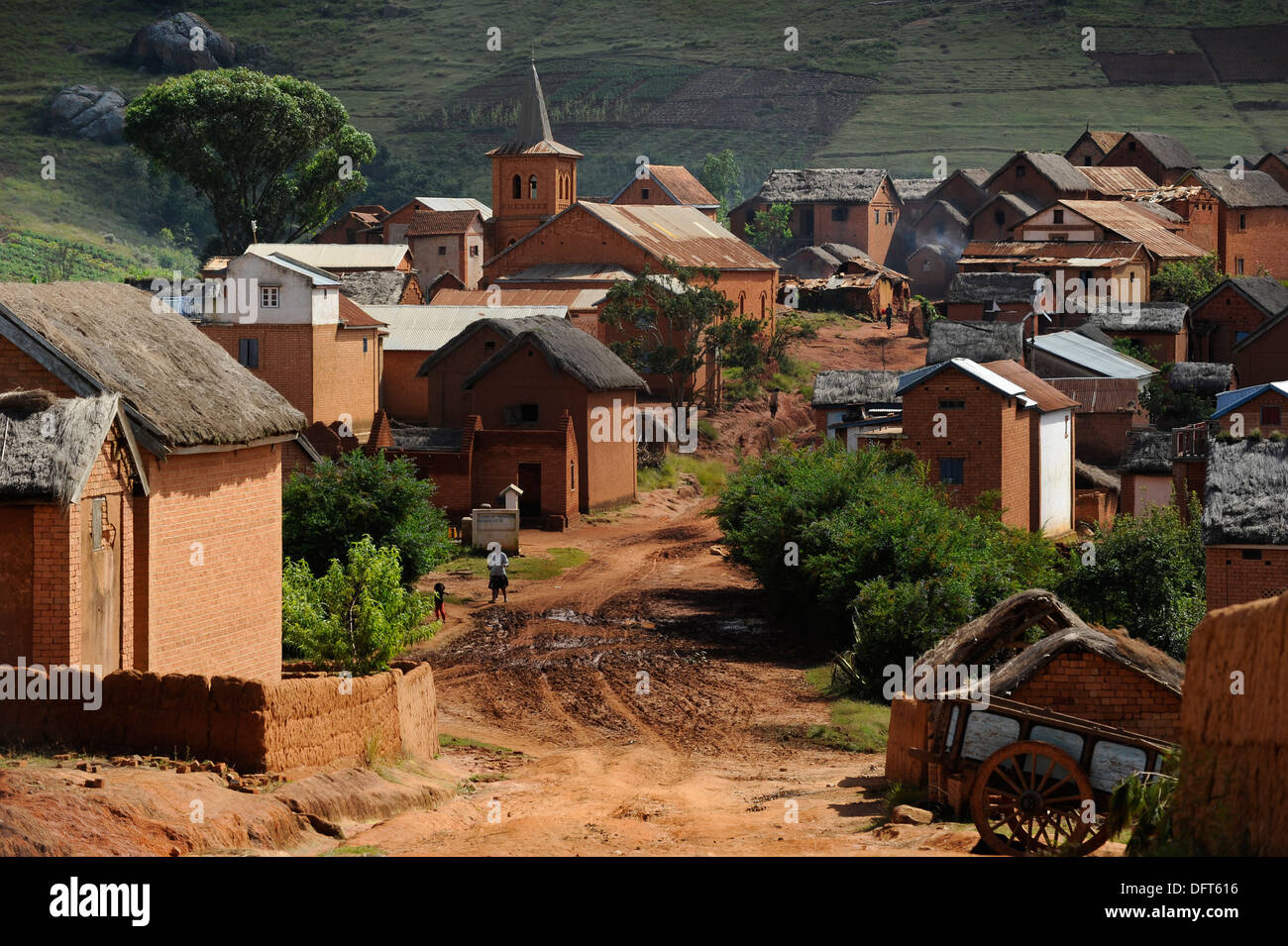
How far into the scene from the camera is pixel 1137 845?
13.1m

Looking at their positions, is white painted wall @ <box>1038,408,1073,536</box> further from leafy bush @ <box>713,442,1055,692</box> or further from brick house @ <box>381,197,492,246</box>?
brick house @ <box>381,197,492,246</box>

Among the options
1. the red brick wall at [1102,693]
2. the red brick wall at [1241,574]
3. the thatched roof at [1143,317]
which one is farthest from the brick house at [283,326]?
the red brick wall at [1102,693]

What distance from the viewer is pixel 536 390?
50.3 meters

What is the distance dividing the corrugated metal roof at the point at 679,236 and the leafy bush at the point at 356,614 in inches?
1789

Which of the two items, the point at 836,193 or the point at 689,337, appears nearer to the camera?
the point at 689,337

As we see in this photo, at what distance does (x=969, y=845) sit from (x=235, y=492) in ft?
35.8

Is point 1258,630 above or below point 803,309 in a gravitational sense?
below

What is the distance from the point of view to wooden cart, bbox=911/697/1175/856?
1555cm

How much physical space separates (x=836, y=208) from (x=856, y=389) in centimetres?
4615

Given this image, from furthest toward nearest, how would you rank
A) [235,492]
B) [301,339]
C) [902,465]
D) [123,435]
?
[301,339], [902,465], [235,492], [123,435]

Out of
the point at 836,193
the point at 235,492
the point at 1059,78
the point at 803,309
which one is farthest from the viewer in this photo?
the point at 1059,78

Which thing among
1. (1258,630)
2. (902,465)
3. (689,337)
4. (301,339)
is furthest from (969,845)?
(689,337)

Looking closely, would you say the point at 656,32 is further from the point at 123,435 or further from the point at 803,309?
the point at 123,435

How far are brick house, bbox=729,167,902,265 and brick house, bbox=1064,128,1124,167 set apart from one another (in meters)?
9.91
